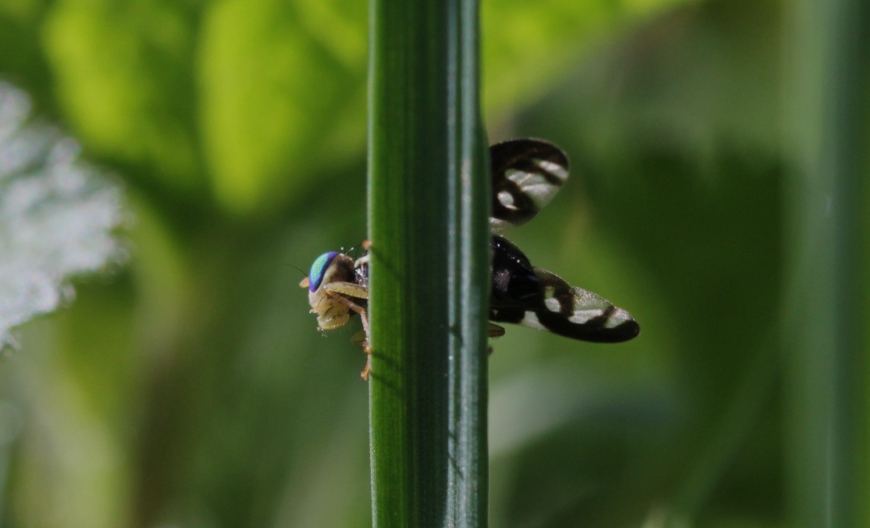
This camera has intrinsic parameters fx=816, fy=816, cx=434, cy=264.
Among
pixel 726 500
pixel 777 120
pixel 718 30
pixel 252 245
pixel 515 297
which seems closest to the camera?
pixel 515 297

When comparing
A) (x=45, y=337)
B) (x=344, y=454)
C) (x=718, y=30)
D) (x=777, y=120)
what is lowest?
(x=344, y=454)

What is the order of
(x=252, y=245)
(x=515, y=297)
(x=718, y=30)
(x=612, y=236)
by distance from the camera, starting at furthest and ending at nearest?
1. (x=718, y=30)
2. (x=612, y=236)
3. (x=252, y=245)
4. (x=515, y=297)

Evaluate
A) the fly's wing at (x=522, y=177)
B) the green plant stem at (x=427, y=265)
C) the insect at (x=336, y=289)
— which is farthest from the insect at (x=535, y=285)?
the green plant stem at (x=427, y=265)

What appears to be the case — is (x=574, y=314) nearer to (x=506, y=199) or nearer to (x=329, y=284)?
(x=506, y=199)

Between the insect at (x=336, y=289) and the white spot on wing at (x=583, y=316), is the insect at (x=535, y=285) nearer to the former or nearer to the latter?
the white spot on wing at (x=583, y=316)

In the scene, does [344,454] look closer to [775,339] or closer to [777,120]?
[775,339]

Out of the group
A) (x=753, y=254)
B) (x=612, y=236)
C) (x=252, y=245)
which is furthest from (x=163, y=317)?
(x=753, y=254)

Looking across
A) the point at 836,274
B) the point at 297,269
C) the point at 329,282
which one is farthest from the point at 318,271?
the point at 836,274
